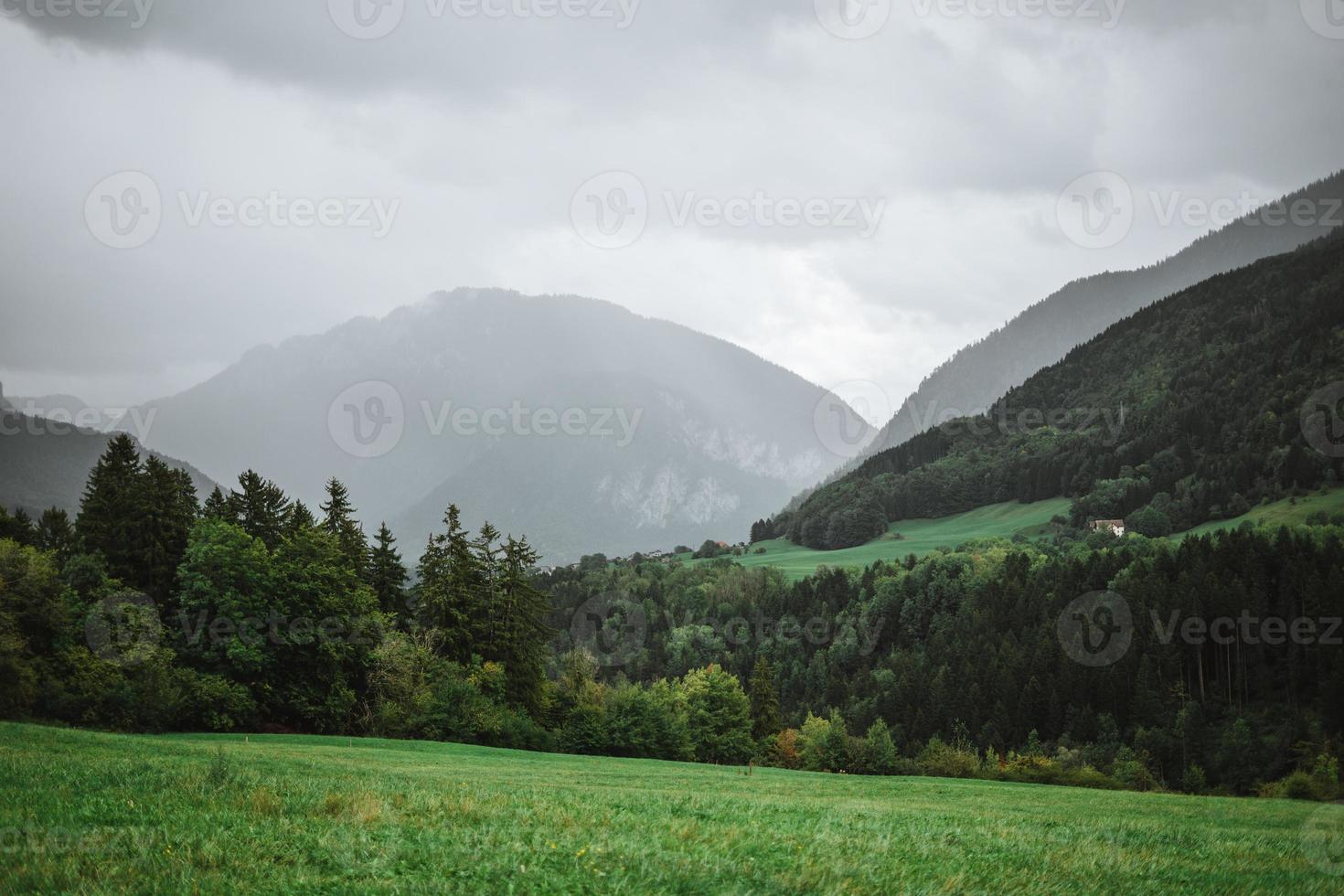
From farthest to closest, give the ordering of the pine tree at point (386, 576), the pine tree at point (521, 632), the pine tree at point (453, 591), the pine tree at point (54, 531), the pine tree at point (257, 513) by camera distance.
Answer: the pine tree at point (54, 531) → the pine tree at point (386, 576) → the pine tree at point (257, 513) → the pine tree at point (521, 632) → the pine tree at point (453, 591)

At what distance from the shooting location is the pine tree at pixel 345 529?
70188 mm

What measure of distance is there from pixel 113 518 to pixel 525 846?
6675 cm

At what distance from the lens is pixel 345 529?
72.5 metres

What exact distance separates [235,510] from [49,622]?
23.4m

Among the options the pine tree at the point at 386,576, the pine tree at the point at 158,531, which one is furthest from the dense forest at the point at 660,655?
the pine tree at the point at 386,576

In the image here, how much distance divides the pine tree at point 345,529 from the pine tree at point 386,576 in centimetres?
156

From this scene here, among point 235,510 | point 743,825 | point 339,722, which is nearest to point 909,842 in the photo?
point 743,825

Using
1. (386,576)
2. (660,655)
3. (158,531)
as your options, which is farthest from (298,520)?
(660,655)

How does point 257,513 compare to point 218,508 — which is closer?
point 218,508

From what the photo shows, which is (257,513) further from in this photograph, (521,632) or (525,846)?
(525,846)

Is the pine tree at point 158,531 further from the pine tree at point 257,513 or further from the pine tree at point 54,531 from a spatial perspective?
the pine tree at point 54,531

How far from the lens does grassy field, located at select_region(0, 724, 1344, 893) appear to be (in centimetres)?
792

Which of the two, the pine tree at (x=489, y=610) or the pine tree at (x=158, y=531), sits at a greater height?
the pine tree at (x=158, y=531)

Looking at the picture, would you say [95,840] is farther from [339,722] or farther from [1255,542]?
[1255,542]
